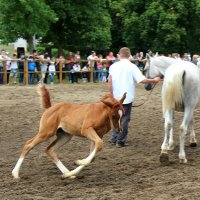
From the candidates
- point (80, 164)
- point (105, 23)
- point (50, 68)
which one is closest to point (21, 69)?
point (50, 68)

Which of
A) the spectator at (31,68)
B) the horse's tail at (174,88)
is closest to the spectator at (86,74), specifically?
the spectator at (31,68)

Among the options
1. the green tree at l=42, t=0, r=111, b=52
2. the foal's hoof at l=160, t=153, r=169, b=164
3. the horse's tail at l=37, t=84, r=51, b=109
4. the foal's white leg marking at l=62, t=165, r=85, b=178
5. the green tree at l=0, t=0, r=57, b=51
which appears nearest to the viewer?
the foal's white leg marking at l=62, t=165, r=85, b=178

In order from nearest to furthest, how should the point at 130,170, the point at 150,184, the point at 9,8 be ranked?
1. the point at 150,184
2. the point at 130,170
3. the point at 9,8

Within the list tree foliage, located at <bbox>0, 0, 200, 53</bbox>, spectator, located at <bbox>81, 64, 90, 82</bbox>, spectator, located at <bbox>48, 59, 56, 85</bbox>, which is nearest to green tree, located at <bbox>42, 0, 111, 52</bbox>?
→ tree foliage, located at <bbox>0, 0, 200, 53</bbox>

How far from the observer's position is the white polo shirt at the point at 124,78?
9.83 m

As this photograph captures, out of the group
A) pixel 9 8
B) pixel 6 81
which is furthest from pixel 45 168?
pixel 9 8

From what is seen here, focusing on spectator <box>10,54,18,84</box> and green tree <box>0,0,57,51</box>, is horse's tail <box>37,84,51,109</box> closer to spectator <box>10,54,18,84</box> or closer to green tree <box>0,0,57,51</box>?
spectator <box>10,54,18,84</box>

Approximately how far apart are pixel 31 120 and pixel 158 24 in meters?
26.3

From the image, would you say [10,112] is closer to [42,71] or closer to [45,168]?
[45,168]

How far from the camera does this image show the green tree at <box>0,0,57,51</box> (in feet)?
98.8

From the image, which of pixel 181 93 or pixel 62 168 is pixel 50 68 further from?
pixel 62 168

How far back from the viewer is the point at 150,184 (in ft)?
22.6

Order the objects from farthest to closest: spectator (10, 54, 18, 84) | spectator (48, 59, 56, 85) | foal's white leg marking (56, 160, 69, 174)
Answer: spectator (48, 59, 56, 85) → spectator (10, 54, 18, 84) → foal's white leg marking (56, 160, 69, 174)

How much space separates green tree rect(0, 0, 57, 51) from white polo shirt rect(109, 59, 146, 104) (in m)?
20.7
